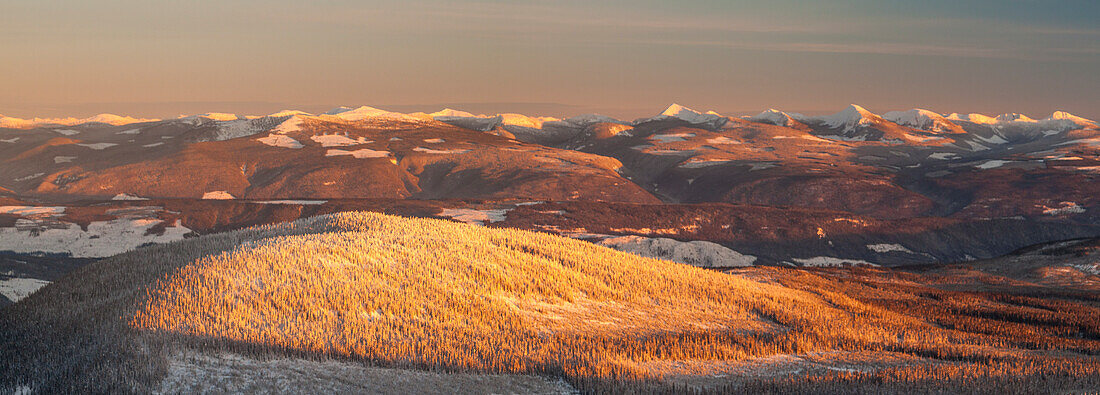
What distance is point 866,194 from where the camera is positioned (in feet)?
631

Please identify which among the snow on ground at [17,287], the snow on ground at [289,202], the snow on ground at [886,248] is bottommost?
the snow on ground at [886,248]

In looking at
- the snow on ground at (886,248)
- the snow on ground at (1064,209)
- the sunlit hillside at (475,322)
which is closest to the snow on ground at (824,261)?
the snow on ground at (886,248)

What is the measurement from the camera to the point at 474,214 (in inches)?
4638

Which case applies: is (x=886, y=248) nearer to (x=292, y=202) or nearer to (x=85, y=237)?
(x=292, y=202)

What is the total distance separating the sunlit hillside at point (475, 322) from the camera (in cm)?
1530

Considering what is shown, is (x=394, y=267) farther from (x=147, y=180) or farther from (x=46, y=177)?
(x=46, y=177)

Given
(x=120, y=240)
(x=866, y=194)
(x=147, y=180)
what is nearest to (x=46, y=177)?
(x=147, y=180)

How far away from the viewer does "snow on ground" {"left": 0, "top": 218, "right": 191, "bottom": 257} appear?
9012 centimetres

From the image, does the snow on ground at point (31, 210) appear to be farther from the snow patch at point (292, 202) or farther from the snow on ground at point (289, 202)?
the snow on ground at point (289, 202)

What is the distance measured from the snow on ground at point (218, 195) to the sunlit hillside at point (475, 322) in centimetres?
16546

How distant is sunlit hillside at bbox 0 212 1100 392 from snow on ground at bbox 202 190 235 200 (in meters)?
165

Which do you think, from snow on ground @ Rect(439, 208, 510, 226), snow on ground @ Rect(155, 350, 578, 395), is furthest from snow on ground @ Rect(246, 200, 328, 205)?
snow on ground @ Rect(155, 350, 578, 395)

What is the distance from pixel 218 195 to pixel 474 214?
94202 millimetres

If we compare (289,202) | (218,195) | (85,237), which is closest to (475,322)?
(85,237)
